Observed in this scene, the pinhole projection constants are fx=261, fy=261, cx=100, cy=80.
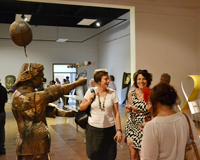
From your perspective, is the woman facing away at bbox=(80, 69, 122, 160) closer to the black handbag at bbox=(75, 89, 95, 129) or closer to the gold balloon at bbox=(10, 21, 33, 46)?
the black handbag at bbox=(75, 89, 95, 129)

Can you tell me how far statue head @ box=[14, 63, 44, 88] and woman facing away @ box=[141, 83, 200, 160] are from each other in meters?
1.08

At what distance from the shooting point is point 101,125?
10.7 feet

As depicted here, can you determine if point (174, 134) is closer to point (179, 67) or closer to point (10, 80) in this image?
point (179, 67)

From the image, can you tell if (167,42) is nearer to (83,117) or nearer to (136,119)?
(136,119)

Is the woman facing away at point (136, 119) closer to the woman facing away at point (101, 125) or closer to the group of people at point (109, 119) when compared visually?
the group of people at point (109, 119)

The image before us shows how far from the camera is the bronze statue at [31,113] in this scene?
2246 mm

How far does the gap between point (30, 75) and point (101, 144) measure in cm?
140

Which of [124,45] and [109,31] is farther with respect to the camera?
[109,31]

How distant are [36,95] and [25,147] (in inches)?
17.9

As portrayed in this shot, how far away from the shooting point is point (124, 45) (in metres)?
15.9

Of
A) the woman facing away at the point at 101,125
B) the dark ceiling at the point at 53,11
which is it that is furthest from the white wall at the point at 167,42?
the dark ceiling at the point at 53,11

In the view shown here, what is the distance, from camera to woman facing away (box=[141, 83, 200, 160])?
1.76 meters

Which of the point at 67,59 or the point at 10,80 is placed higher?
the point at 67,59

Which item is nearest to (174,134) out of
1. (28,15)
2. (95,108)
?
(95,108)
